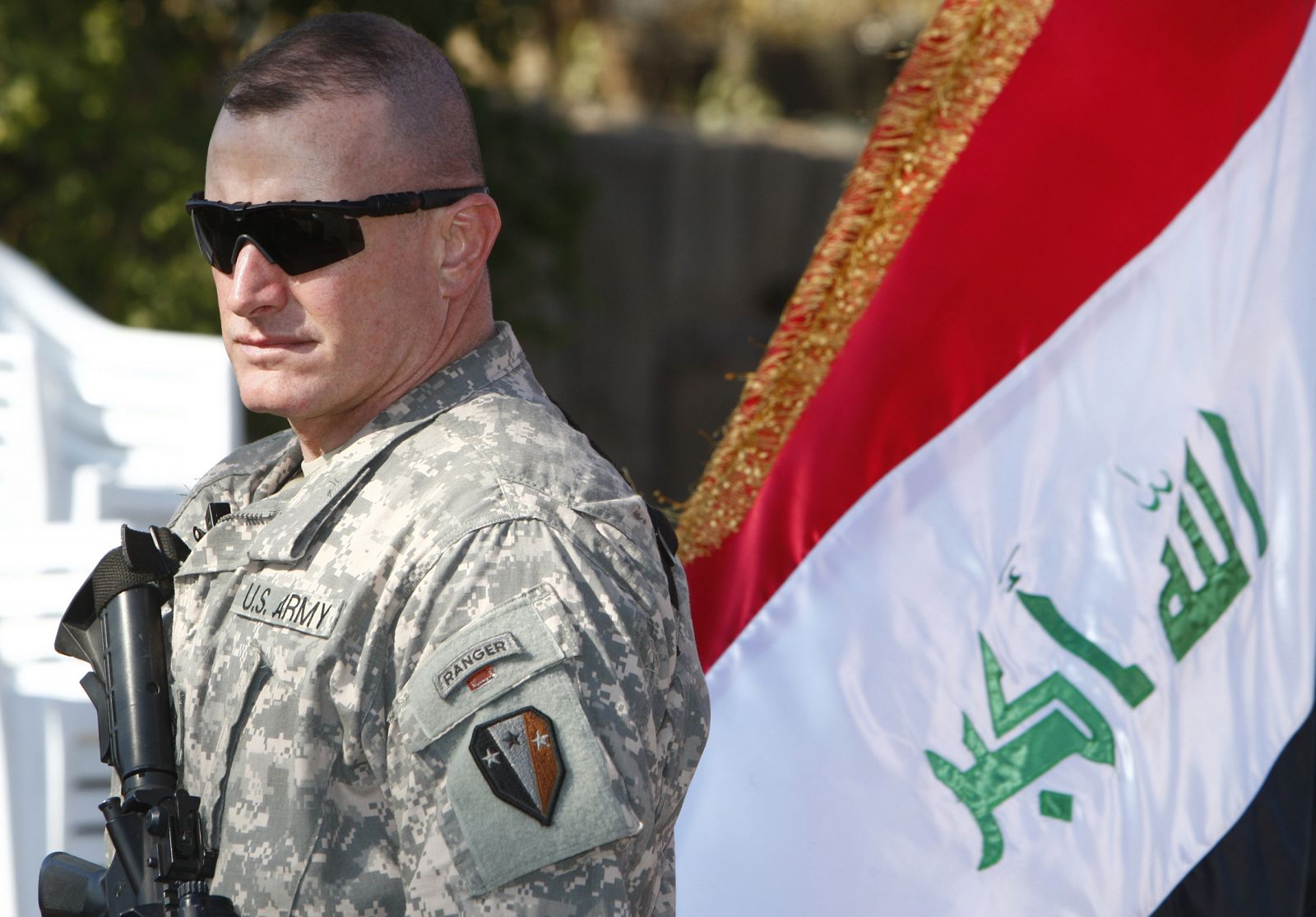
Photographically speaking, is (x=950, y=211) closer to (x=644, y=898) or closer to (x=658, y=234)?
(x=644, y=898)

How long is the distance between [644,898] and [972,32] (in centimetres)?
157

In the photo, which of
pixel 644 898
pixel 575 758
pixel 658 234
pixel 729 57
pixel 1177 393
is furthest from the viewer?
pixel 729 57

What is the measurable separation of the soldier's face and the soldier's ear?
0.01 meters

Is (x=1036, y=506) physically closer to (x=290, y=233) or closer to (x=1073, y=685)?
(x=1073, y=685)

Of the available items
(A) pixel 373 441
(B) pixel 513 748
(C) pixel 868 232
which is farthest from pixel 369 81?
(C) pixel 868 232

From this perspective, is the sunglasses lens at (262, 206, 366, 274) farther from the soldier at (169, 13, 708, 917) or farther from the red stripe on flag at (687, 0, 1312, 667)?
the red stripe on flag at (687, 0, 1312, 667)

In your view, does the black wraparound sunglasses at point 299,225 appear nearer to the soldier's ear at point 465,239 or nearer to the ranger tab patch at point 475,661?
the soldier's ear at point 465,239

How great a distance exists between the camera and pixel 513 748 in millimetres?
1145

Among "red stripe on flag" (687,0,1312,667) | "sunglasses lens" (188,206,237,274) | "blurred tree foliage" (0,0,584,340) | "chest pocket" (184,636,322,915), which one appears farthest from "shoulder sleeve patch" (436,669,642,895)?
"blurred tree foliage" (0,0,584,340)

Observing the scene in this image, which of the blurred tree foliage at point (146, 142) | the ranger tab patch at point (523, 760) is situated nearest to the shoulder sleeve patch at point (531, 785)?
the ranger tab patch at point (523, 760)

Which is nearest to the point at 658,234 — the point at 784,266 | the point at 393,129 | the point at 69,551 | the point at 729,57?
the point at 784,266

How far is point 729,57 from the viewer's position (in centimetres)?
1091

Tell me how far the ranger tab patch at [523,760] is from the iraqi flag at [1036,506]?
1.05 m

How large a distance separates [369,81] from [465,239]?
162 mm
